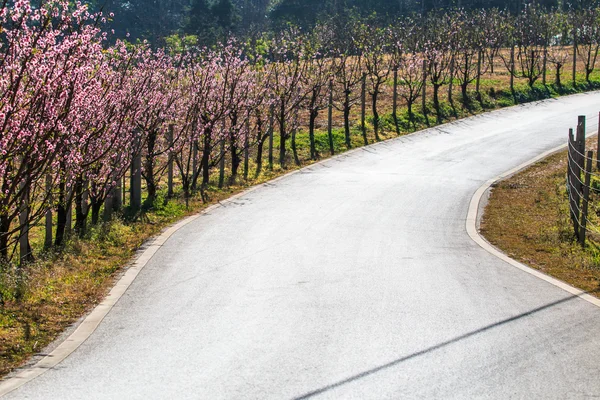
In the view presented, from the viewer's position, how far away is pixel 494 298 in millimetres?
10102

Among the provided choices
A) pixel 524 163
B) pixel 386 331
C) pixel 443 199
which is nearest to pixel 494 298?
pixel 386 331

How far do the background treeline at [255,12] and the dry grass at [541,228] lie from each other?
152 feet

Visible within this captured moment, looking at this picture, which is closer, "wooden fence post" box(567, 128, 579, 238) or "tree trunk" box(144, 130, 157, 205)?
"wooden fence post" box(567, 128, 579, 238)

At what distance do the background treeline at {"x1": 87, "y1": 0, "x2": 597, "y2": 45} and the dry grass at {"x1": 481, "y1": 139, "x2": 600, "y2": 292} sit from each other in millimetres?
46396

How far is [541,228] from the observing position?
15.7 metres

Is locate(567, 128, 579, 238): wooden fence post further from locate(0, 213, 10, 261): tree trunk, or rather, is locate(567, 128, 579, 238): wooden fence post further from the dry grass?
locate(0, 213, 10, 261): tree trunk

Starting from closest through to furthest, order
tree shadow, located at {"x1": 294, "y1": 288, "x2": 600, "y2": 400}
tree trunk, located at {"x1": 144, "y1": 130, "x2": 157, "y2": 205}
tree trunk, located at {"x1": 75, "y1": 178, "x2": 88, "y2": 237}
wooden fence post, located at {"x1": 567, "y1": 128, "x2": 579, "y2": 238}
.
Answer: tree shadow, located at {"x1": 294, "y1": 288, "x2": 600, "y2": 400} < wooden fence post, located at {"x1": 567, "y1": 128, "x2": 579, "y2": 238} < tree trunk, located at {"x1": 75, "y1": 178, "x2": 88, "y2": 237} < tree trunk, located at {"x1": 144, "y1": 130, "x2": 157, "y2": 205}

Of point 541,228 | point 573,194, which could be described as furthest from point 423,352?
point 573,194

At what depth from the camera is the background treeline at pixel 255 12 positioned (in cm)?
7138

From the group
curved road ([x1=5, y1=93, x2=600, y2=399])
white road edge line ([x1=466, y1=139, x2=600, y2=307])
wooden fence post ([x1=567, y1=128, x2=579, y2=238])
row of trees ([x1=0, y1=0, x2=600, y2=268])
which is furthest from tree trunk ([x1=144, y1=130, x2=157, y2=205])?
wooden fence post ([x1=567, y1=128, x2=579, y2=238])

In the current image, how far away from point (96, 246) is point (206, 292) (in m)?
4.09

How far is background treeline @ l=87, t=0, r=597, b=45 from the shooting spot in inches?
2810

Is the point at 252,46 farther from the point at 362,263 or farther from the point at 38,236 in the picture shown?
the point at 362,263

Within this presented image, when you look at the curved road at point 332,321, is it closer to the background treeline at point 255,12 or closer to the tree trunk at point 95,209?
the tree trunk at point 95,209
